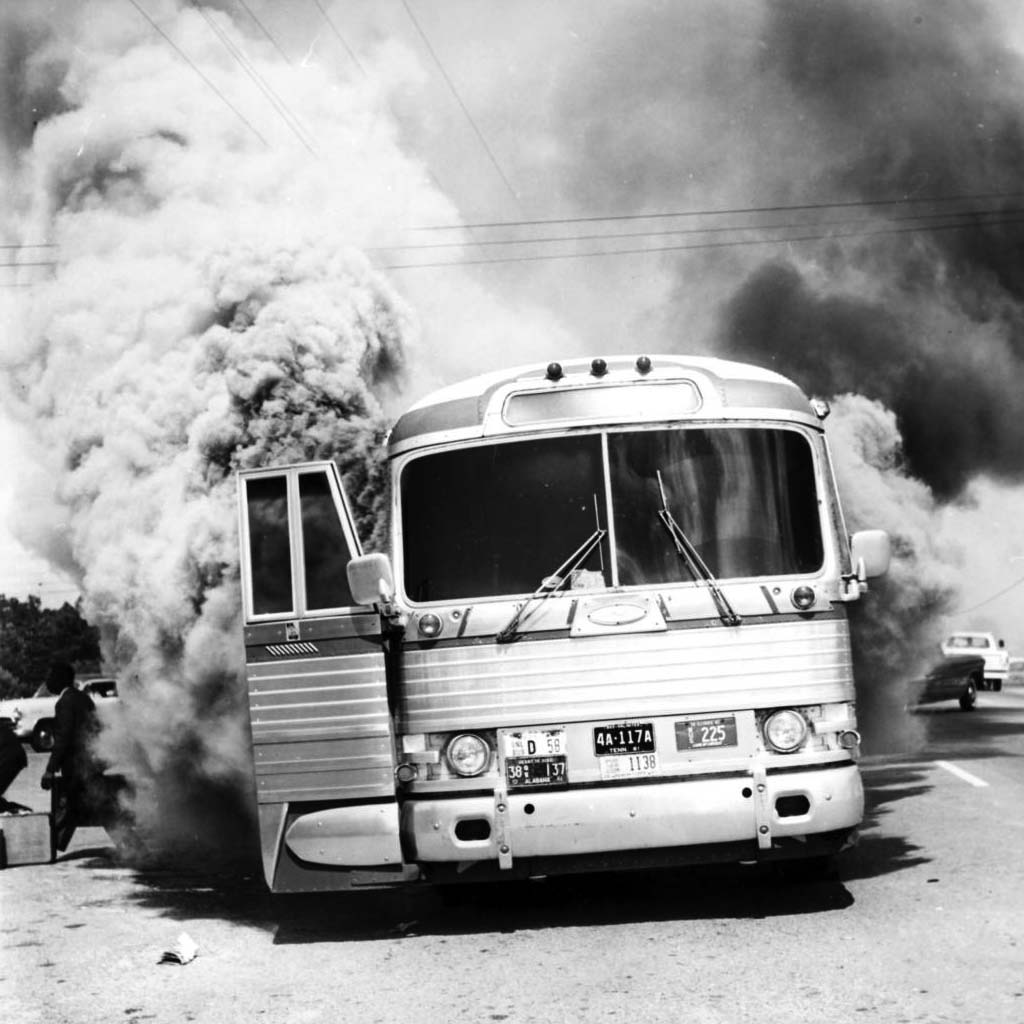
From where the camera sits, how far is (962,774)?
43.2 ft

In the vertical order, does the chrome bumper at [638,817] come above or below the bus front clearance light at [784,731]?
below

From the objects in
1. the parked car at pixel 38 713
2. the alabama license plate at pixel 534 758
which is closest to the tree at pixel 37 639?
the parked car at pixel 38 713

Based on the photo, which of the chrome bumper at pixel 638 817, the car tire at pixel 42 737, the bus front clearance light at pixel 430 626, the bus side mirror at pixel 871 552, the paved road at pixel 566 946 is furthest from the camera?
the car tire at pixel 42 737

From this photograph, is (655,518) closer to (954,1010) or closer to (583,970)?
(583,970)

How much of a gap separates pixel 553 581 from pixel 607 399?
96cm

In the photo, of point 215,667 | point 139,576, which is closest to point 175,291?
point 139,576

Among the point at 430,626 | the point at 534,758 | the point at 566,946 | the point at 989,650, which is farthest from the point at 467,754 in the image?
the point at 989,650

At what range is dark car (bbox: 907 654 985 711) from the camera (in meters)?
21.1

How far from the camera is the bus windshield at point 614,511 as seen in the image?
22.5 ft

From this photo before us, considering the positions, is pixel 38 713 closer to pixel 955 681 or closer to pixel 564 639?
pixel 955 681

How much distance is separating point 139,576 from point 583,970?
414 inches

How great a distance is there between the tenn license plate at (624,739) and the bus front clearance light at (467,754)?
53 centimetres

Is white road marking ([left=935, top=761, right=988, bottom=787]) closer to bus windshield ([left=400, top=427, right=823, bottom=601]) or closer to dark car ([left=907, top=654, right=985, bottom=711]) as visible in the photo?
dark car ([left=907, top=654, right=985, bottom=711])

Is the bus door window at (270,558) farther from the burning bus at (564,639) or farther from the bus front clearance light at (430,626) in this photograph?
the bus front clearance light at (430,626)
